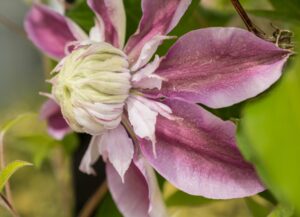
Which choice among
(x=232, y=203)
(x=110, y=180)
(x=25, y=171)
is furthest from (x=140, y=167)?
(x=25, y=171)

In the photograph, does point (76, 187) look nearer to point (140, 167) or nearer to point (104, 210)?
point (104, 210)

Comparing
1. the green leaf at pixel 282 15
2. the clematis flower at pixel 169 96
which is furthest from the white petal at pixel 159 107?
the green leaf at pixel 282 15

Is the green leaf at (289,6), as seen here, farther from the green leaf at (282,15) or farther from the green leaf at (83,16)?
the green leaf at (83,16)

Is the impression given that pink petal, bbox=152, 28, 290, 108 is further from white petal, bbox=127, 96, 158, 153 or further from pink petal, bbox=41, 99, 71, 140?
pink petal, bbox=41, 99, 71, 140

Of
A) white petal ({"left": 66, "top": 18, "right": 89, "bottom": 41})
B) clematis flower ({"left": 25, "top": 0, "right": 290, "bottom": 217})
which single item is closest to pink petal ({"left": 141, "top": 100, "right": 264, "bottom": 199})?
clematis flower ({"left": 25, "top": 0, "right": 290, "bottom": 217})

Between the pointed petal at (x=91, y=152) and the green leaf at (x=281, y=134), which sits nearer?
the green leaf at (x=281, y=134)

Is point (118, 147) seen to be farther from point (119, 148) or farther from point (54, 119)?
point (54, 119)
